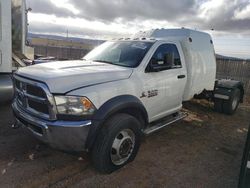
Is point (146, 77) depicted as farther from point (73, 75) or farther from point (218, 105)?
point (218, 105)

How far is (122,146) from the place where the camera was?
3.84 metres

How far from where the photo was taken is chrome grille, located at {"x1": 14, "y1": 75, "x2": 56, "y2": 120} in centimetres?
325

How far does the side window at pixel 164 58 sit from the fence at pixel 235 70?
34.3 ft

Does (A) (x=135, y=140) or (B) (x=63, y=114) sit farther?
(A) (x=135, y=140)

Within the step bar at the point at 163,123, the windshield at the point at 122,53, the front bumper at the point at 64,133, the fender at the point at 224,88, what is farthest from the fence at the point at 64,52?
the front bumper at the point at 64,133

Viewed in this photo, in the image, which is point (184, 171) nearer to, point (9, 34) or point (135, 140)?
point (135, 140)

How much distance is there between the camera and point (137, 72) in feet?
13.5

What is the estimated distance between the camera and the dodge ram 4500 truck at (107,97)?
3.24 meters

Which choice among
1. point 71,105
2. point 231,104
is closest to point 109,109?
point 71,105

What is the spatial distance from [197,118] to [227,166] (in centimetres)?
310

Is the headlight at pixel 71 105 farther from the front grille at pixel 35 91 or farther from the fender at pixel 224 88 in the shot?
the fender at pixel 224 88

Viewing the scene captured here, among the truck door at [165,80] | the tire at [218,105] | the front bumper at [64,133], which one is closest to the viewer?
the front bumper at [64,133]

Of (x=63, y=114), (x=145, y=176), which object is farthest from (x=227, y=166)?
(x=63, y=114)

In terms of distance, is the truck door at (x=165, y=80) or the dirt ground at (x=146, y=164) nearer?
the dirt ground at (x=146, y=164)
